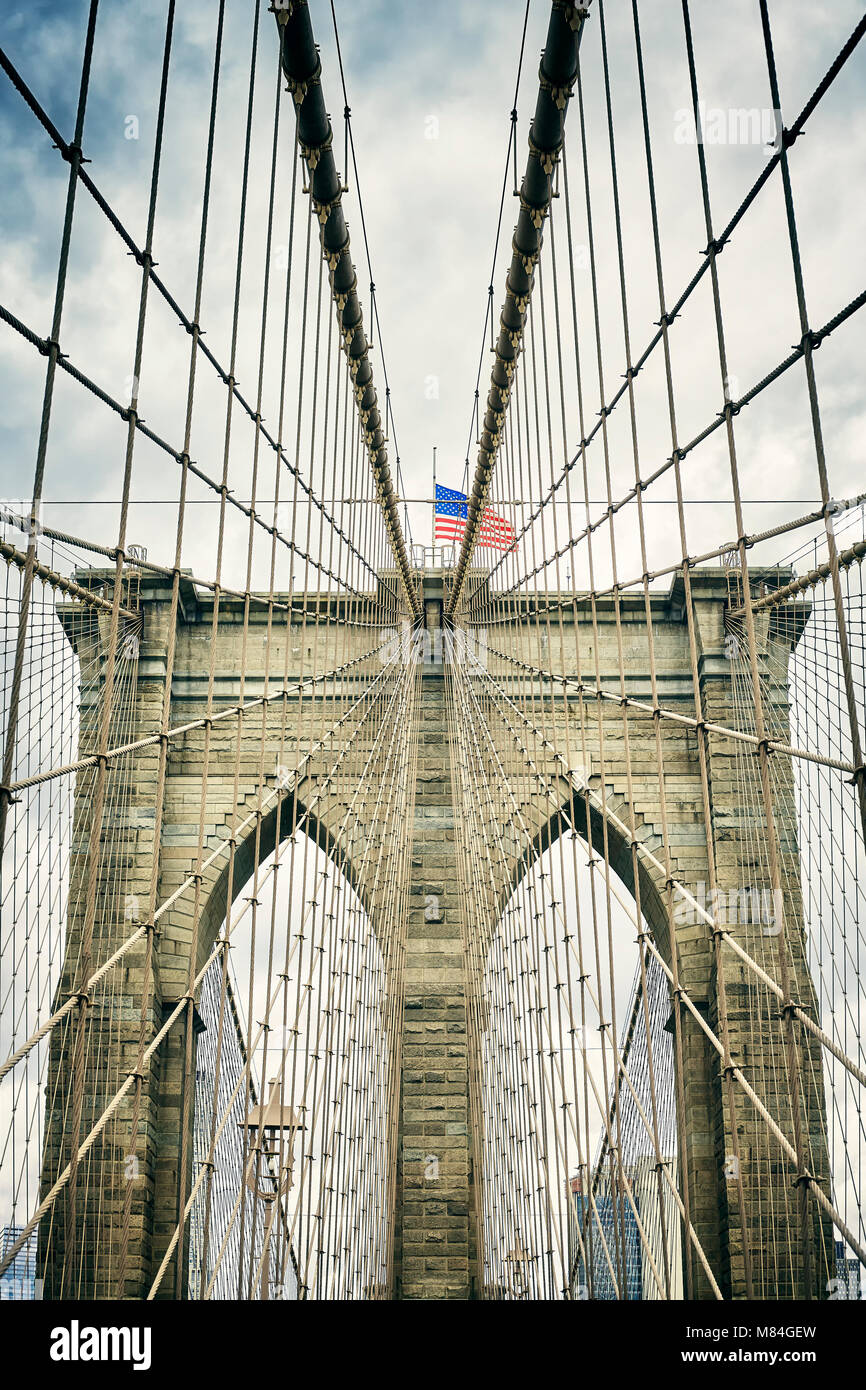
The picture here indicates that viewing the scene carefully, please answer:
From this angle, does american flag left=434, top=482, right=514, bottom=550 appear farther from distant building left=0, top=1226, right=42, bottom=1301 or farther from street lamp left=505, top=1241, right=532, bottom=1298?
distant building left=0, top=1226, right=42, bottom=1301

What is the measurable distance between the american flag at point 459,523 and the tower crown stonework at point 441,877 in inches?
27.1

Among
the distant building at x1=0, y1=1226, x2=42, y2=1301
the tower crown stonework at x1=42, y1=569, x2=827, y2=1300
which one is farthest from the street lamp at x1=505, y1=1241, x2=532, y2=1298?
the distant building at x1=0, y1=1226, x2=42, y2=1301

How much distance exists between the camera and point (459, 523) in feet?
40.9

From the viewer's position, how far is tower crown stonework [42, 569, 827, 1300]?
33.0 feet

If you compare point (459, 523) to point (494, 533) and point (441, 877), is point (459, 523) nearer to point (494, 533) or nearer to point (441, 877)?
point (494, 533)

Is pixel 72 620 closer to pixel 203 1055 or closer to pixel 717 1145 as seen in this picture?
pixel 203 1055

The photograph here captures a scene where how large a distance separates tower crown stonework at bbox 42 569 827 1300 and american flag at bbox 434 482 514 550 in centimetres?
69

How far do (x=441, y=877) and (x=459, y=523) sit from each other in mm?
3525

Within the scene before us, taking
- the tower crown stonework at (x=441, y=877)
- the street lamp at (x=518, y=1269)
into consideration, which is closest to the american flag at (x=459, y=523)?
the tower crown stonework at (x=441, y=877)

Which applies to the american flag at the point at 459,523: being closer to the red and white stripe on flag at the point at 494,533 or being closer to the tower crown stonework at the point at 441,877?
the red and white stripe on flag at the point at 494,533

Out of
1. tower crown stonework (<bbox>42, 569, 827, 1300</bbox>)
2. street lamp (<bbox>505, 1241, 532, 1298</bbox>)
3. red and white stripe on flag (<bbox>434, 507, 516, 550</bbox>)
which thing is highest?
red and white stripe on flag (<bbox>434, 507, 516, 550</bbox>)

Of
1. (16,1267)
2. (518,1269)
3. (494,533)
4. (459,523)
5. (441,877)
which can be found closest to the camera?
(518,1269)

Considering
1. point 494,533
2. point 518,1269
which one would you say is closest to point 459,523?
point 494,533
